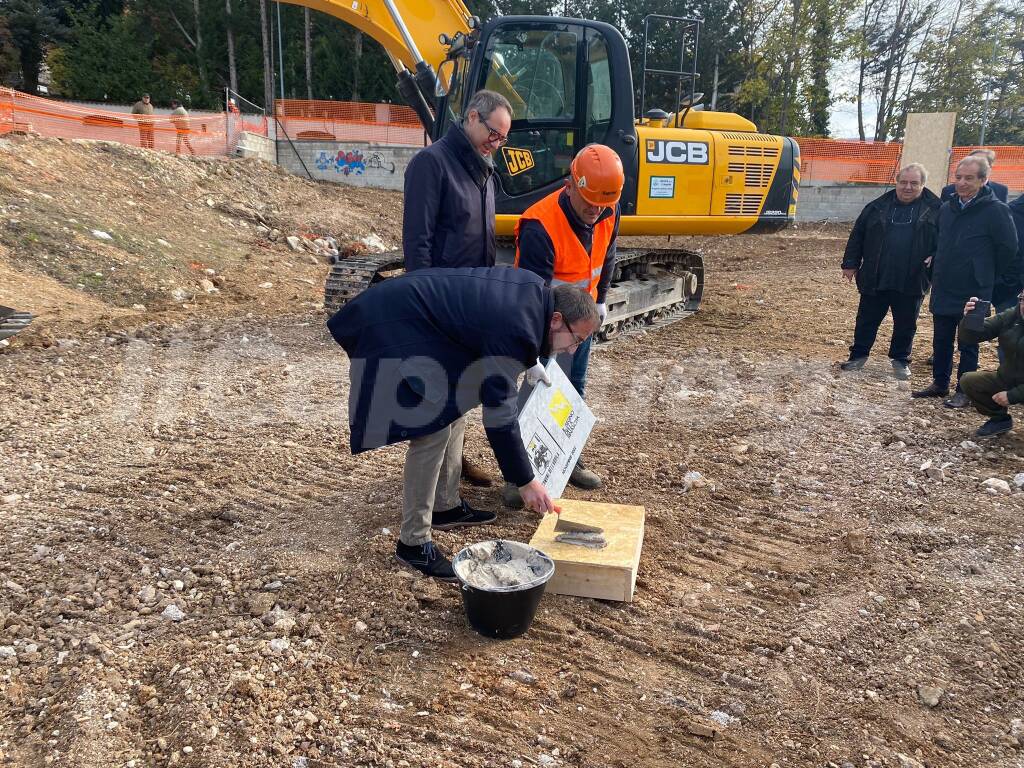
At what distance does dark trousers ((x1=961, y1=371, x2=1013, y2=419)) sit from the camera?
5.31 meters

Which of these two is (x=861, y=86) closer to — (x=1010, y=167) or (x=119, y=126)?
(x=1010, y=167)

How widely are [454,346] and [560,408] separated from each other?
96cm

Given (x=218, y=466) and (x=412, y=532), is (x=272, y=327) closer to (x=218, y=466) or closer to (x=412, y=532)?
(x=218, y=466)

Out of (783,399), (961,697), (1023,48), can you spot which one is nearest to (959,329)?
(783,399)

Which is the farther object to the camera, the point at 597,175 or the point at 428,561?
the point at 597,175

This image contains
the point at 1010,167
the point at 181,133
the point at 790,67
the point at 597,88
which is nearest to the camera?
the point at 597,88

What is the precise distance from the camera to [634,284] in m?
8.64

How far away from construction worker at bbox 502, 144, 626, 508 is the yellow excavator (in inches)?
87.1

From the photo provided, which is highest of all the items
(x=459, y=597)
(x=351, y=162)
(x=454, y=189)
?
(x=351, y=162)

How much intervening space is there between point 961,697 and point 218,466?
4189mm

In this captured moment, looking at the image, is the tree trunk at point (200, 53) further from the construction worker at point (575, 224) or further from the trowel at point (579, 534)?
the trowel at point (579, 534)

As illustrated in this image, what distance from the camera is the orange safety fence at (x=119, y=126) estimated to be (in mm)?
12780

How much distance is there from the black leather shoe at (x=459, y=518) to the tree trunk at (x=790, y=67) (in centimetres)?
2530

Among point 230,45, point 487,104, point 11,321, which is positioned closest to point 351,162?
point 11,321
